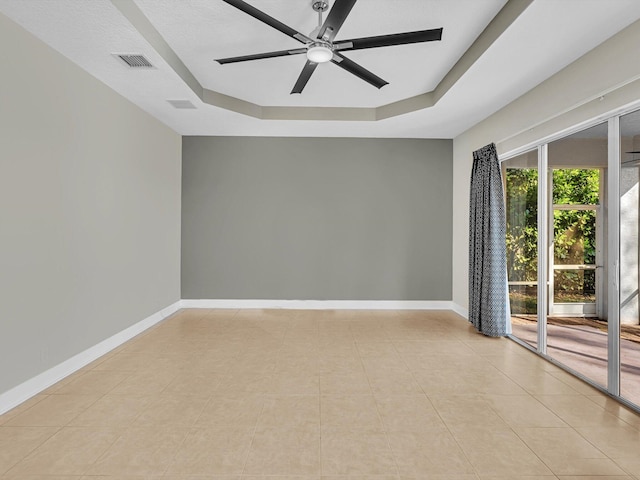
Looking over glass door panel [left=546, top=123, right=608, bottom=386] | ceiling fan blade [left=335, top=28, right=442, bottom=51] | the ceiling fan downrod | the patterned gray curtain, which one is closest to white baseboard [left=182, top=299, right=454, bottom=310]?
the patterned gray curtain

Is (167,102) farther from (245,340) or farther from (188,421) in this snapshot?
(188,421)

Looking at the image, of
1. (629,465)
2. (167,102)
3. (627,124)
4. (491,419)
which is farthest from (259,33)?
(629,465)

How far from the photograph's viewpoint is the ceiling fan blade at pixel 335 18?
7.50 feet

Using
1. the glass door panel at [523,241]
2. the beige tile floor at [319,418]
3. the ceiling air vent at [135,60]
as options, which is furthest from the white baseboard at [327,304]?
the ceiling air vent at [135,60]

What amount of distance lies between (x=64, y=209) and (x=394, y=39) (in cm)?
297

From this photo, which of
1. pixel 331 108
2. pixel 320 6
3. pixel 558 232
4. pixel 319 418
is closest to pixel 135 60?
pixel 320 6

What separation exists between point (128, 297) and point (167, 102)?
228 cm

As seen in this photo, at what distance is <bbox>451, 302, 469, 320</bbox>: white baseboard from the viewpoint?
5605 mm

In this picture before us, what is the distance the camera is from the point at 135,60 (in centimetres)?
331

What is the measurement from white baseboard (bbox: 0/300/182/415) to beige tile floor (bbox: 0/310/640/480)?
0.07 m

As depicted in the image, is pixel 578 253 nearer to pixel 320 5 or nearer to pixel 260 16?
pixel 320 5

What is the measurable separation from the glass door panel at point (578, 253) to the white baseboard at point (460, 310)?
5.72 feet

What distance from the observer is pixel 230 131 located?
19.0ft

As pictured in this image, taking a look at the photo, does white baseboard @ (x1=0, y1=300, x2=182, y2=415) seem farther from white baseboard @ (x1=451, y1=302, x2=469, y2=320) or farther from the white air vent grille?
white baseboard @ (x1=451, y1=302, x2=469, y2=320)
